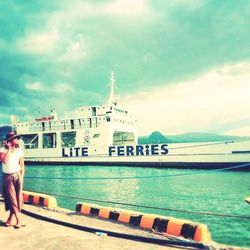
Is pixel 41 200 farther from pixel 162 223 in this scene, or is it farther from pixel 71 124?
pixel 71 124

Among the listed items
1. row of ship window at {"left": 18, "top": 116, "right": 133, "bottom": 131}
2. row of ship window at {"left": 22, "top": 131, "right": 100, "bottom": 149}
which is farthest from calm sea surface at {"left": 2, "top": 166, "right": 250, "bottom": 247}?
row of ship window at {"left": 22, "top": 131, "right": 100, "bottom": 149}

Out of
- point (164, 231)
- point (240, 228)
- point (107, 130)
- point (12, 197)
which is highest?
point (107, 130)

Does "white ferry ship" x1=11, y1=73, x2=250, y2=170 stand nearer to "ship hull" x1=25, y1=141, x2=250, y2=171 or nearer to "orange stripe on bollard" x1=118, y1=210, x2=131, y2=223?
"ship hull" x1=25, y1=141, x2=250, y2=171

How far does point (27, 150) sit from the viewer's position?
32719mm

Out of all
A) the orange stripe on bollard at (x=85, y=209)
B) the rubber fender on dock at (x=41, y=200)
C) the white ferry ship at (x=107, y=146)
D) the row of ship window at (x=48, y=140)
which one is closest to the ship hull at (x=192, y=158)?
the white ferry ship at (x=107, y=146)

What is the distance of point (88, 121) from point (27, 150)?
9003 mm

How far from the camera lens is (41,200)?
680 cm

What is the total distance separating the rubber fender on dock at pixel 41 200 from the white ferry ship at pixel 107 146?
15.3 metres

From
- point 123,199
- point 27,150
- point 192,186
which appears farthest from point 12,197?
point 27,150

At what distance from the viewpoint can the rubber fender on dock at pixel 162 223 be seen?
418cm

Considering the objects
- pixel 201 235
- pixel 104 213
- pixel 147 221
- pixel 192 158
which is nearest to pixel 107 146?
pixel 192 158

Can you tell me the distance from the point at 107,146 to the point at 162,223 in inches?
890

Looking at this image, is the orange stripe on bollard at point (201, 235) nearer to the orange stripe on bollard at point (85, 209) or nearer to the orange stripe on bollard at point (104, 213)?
the orange stripe on bollard at point (104, 213)

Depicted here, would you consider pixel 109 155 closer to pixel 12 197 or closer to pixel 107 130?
pixel 107 130
